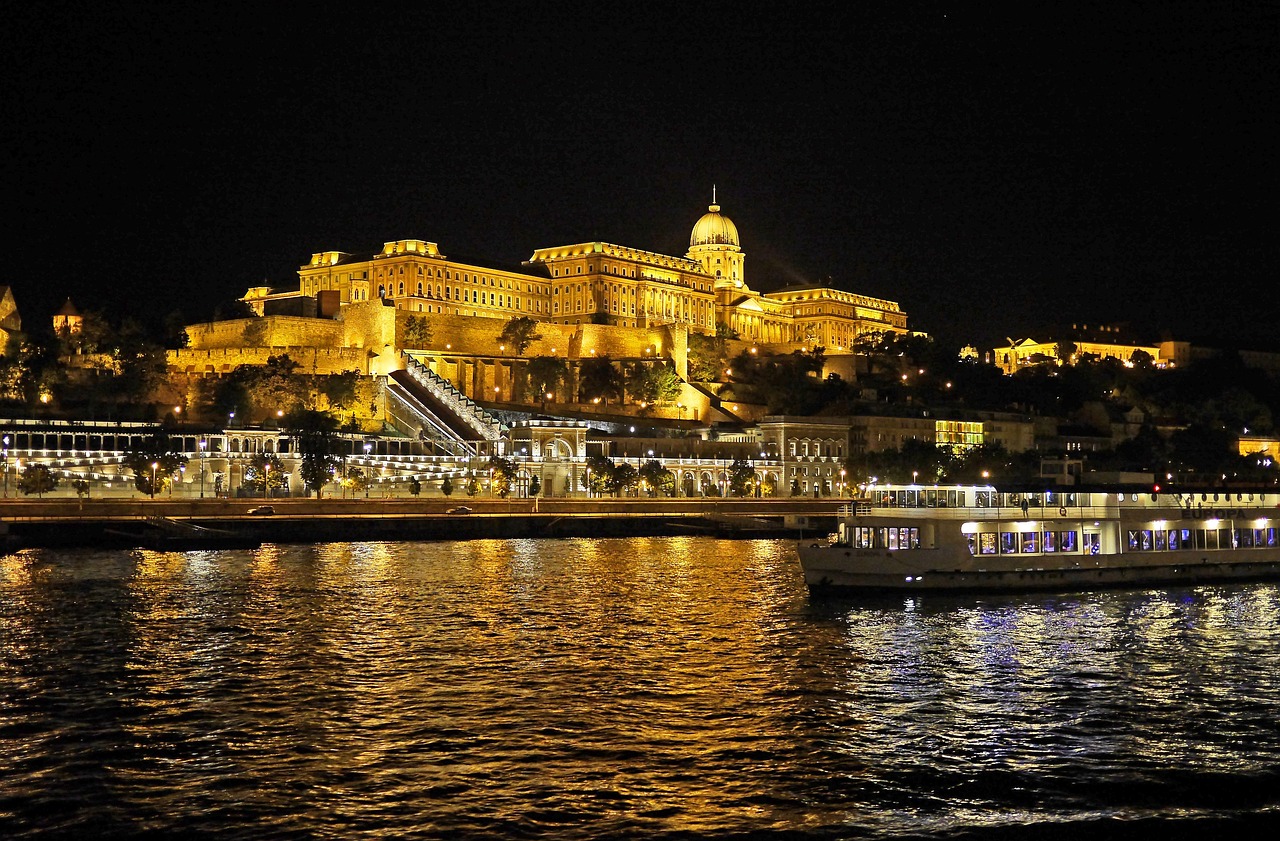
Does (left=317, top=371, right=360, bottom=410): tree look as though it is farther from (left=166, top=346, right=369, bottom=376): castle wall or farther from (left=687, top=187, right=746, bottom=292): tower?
(left=687, top=187, right=746, bottom=292): tower

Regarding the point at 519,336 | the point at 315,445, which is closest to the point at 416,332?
the point at 519,336

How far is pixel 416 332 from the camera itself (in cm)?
11456

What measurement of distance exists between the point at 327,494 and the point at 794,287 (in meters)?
105

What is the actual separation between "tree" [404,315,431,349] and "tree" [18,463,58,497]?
43433 mm

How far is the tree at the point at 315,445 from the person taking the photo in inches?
3056

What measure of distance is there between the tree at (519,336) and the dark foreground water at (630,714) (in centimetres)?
8118

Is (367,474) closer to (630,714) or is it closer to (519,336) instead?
(519,336)

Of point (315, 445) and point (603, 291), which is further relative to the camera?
point (603, 291)

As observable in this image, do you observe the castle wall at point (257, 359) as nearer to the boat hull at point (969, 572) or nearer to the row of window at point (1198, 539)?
the boat hull at point (969, 572)

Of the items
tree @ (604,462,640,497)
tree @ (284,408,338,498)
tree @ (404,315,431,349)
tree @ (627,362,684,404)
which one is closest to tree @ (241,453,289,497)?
tree @ (284,408,338,498)

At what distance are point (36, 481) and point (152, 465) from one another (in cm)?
576

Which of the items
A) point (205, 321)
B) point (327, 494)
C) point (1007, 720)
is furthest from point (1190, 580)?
point (205, 321)

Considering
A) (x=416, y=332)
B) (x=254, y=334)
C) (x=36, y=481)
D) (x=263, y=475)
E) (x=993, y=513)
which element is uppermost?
(x=416, y=332)

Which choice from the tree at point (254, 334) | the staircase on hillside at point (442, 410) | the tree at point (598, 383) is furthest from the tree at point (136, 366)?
the tree at point (598, 383)
